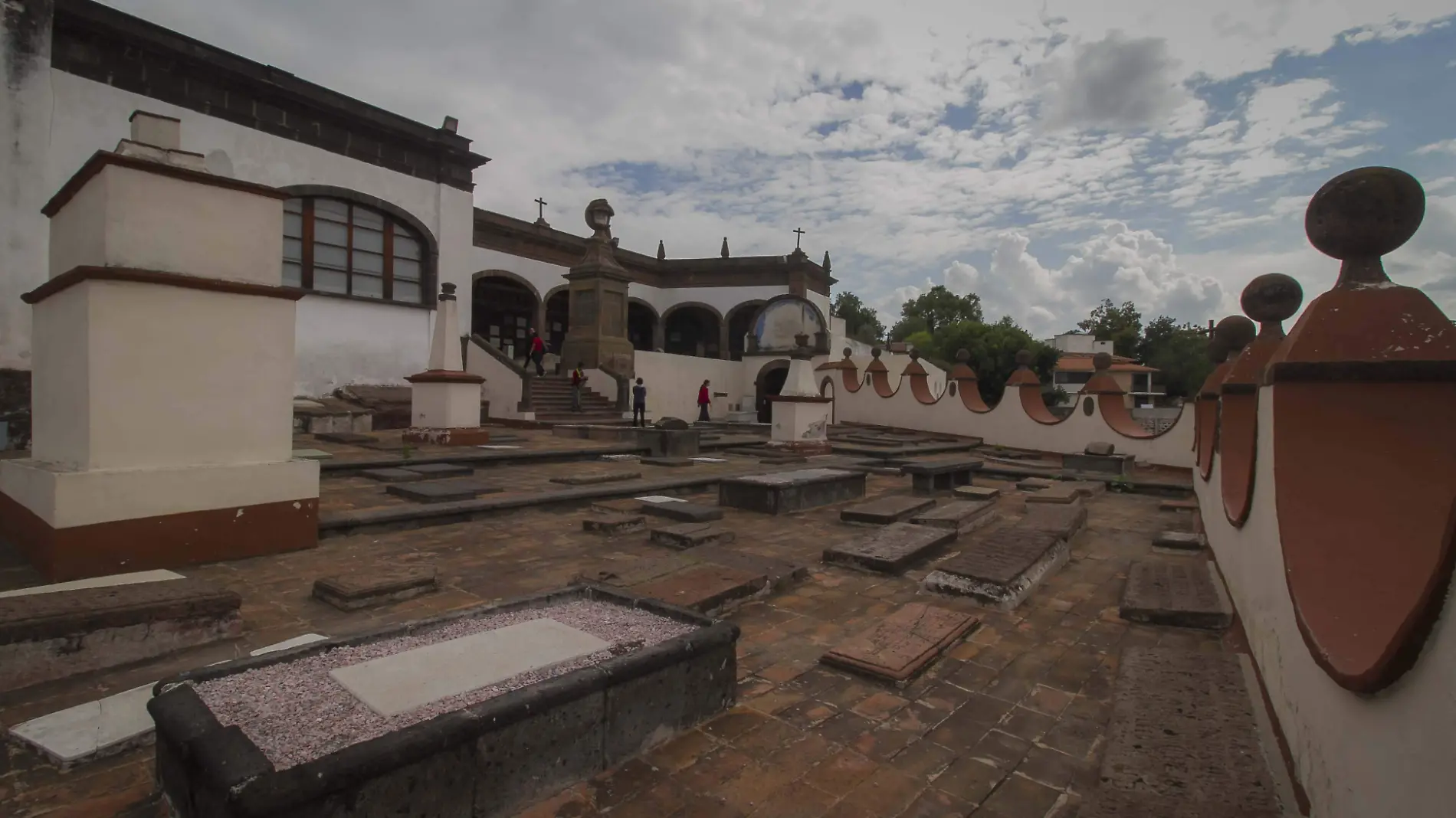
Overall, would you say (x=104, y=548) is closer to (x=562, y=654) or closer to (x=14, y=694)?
(x=14, y=694)

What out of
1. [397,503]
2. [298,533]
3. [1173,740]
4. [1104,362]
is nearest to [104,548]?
[298,533]

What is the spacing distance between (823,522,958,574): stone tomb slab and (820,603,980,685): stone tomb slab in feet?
2.64

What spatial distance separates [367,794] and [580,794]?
0.63m

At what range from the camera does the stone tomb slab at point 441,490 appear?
6.05 m

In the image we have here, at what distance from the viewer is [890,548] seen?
15.7 feet

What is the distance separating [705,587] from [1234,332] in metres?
5.01

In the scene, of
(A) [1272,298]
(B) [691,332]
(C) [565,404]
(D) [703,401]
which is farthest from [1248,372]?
(B) [691,332]

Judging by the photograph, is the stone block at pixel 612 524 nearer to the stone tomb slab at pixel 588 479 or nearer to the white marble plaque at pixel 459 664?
the stone tomb slab at pixel 588 479

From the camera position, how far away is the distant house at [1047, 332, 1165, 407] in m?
43.1

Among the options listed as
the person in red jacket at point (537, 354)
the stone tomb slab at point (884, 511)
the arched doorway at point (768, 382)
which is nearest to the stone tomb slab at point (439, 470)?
the stone tomb slab at point (884, 511)

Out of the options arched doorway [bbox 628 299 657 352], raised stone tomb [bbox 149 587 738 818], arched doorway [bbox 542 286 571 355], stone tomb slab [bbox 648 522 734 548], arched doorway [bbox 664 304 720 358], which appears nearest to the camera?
raised stone tomb [bbox 149 587 738 818]

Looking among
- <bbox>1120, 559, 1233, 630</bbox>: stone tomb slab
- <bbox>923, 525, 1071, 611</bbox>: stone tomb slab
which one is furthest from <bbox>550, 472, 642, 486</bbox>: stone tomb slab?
<bbox>1120, 559, 1233, 630</bbox>: stone tomb slab

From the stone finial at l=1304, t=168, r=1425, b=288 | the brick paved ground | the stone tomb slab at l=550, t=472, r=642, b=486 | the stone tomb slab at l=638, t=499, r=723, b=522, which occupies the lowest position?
the brick paved ground

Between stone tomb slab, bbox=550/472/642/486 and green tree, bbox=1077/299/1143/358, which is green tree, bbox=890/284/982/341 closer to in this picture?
green tree, bbox=1077/299/1143/358
